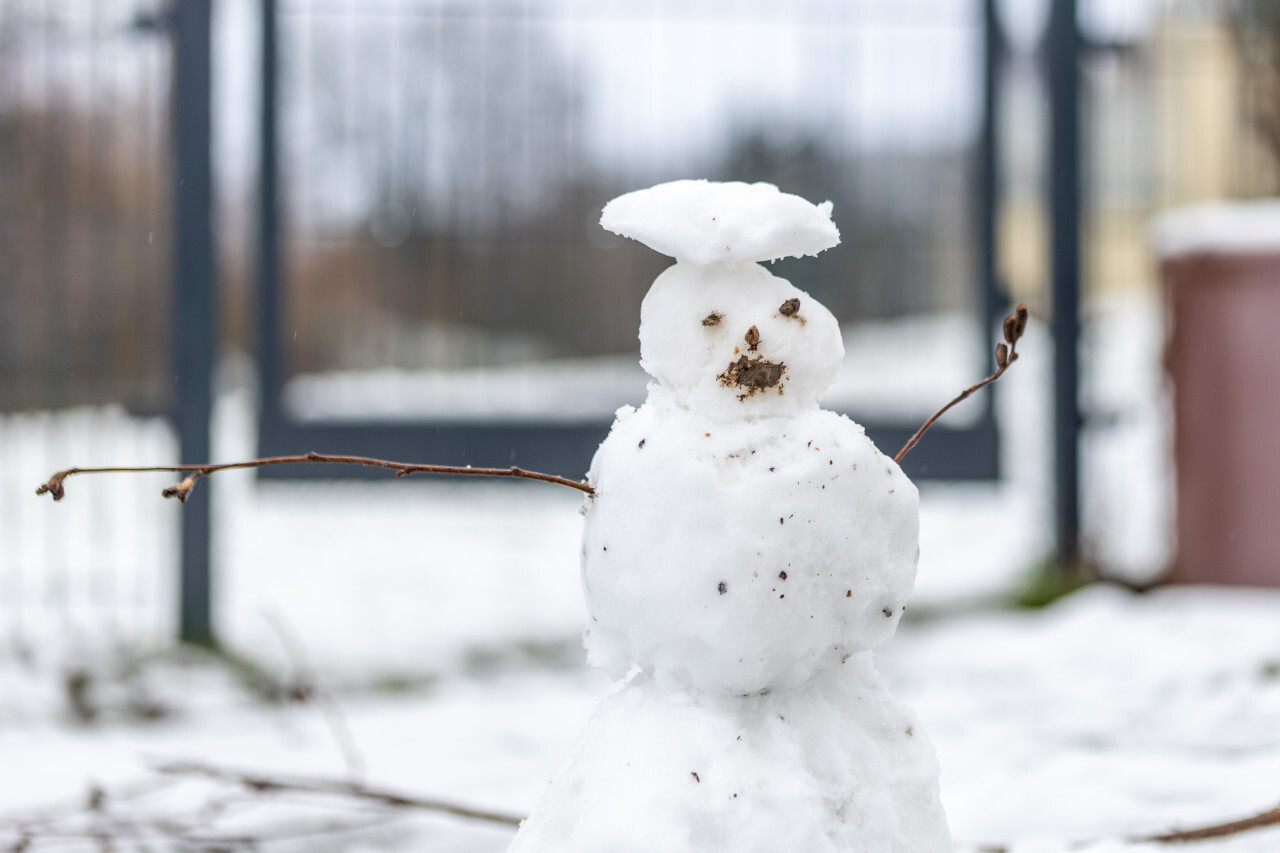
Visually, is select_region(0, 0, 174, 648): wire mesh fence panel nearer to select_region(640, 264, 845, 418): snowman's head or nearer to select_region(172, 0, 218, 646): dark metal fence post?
select_region(172, 0, 218, 646): dark metal fence post

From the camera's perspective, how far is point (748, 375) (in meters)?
1.17

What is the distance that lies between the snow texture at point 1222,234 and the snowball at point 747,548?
296 centimetres

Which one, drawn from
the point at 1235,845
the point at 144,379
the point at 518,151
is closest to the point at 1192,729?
the point at 1235,845

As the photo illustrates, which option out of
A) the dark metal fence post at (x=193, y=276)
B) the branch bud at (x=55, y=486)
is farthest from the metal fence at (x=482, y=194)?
the branch bud at (x=55, y=486)

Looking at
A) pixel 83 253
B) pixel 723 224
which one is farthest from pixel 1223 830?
pixel 83 253

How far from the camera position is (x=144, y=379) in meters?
3.82

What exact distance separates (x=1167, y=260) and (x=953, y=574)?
4.76 ft

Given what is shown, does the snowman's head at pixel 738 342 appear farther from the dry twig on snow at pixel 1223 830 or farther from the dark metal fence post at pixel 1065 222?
the dark metal fence post at pixel 1065 222

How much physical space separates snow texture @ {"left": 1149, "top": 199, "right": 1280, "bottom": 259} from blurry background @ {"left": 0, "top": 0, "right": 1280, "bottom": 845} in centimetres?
29

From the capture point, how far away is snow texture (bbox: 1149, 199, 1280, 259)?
361 cm

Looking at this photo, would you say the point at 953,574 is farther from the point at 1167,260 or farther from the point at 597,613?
the point at 597,613

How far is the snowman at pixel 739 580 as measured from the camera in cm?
110

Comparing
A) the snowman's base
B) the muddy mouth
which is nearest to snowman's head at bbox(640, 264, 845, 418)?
the muddy mouth

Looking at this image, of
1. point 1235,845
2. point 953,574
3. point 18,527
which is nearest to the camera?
point 1235,845
